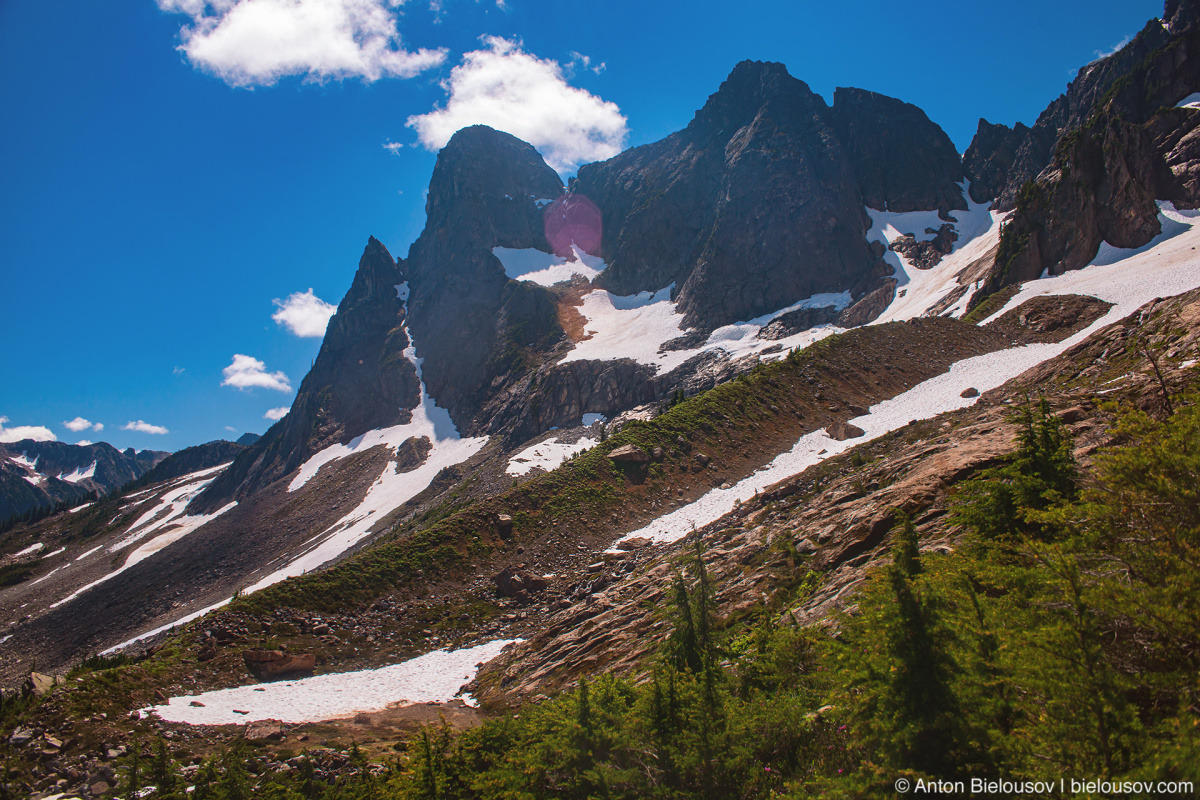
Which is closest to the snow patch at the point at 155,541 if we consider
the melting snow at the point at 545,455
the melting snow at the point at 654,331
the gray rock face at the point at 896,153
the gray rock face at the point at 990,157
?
the melting snow at the point at 545,455

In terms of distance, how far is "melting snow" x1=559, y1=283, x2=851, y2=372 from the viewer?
82506 mm

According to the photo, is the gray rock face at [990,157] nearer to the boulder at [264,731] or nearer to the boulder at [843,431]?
the boulder at [843,431]

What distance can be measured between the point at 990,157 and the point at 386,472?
151 meters

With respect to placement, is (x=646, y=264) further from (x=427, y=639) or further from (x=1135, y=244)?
(x=427, y=639)

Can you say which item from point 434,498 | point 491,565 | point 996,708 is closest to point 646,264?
point 434,498

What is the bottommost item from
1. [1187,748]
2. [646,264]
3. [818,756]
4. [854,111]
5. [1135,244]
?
[818,756]

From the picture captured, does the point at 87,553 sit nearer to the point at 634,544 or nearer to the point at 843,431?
the point at 634,544

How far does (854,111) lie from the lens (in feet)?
432


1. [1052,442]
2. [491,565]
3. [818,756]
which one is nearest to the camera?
[818,756]

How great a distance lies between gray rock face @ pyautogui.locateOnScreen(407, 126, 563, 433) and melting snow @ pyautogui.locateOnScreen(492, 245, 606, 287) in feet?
12.5

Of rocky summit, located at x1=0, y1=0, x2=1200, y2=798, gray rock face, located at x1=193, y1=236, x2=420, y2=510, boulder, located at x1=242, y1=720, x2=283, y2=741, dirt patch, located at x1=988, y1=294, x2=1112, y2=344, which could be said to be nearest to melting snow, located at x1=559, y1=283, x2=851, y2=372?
rocky summit, located at x1=0, y1=0, x2=1200, y2=798

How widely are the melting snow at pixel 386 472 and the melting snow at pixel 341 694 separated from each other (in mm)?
32412

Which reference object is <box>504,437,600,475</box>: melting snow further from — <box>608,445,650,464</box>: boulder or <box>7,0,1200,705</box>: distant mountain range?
<box>608,445,650,464</box>: boulder

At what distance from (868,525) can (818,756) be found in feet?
25.5
